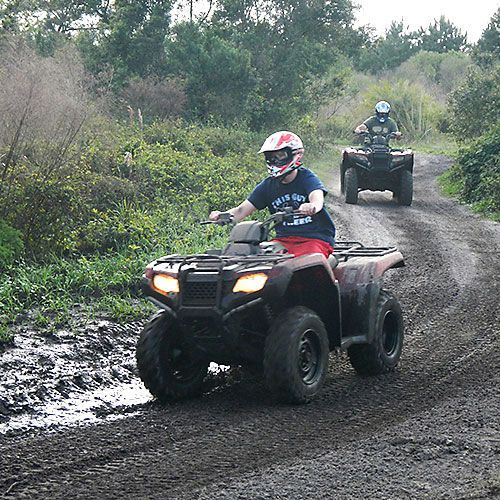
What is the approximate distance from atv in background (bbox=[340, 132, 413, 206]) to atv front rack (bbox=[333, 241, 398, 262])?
1148cm

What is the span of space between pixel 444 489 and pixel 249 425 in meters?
1.60

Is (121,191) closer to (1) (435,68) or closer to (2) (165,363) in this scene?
(2) (165,363)

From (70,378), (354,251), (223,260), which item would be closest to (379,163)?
(354,251)

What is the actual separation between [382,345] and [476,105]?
23.1 metres

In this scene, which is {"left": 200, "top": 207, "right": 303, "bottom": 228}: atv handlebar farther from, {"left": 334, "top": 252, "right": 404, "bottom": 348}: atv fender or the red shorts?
{"left": 334, "top": 252, "right": 404, "bottom": 348}: atv fender

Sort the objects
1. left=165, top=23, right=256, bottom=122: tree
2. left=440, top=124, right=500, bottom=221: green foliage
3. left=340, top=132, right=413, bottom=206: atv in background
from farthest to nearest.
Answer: left=165, top=23, right=256, bottom=122: tree < left=440, top=124, right=500, bottom=221: green foliage < left=340, top=132, right=413, bottom=206: atv in background

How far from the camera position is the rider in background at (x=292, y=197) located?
23.9 feet

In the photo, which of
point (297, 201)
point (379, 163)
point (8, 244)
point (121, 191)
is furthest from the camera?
point (379, 163)

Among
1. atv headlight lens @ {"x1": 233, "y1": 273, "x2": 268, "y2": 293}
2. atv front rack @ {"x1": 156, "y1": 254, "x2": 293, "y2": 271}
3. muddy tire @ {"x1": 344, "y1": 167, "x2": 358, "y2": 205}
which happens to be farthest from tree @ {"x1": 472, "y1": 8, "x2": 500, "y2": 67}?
atv headlight lens @ {"x1": 233, "y1": 273, "x2": 268, "y2": 293}

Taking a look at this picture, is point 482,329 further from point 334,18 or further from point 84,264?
point 334,18

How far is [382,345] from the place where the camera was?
25.2 feet

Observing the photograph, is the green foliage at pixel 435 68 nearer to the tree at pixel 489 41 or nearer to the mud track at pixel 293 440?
the tree at pixel 489 41

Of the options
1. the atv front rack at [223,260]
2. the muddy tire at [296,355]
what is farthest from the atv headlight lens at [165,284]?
the muddy tire at [296,355]

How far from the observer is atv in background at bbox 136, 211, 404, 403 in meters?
6.50
